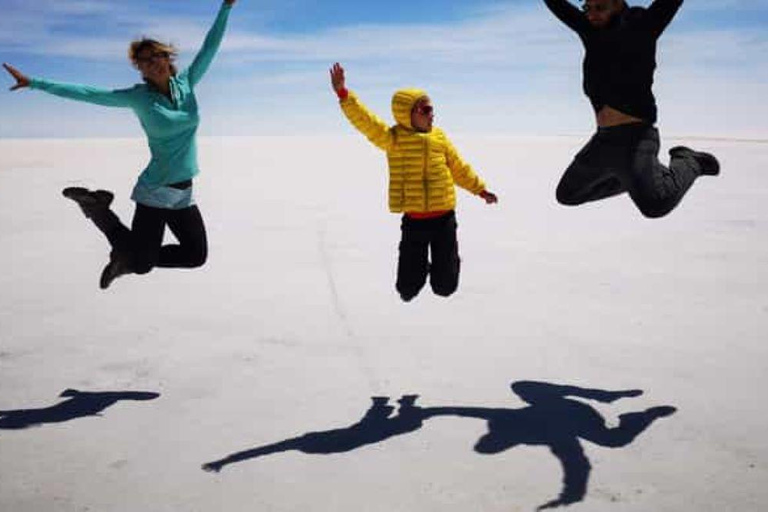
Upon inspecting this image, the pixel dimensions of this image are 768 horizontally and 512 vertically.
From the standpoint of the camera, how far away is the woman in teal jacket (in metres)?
4.82

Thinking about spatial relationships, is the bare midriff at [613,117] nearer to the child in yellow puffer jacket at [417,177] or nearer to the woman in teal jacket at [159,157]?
the child in yellow puffer jacket at [417,177]

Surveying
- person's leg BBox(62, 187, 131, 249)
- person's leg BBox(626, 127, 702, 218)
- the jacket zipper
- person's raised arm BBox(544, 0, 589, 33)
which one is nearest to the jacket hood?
the jacket zipper

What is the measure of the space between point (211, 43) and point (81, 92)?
3.38ft

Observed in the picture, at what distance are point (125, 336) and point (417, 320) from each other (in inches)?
112

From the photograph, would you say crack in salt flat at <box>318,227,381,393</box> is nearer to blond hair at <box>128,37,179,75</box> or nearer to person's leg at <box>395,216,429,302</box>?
person's leg at <box>395,216,429,302</box>

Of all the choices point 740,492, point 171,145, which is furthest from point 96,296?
point 740,492

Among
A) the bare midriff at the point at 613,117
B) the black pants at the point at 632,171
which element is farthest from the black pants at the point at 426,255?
the bare midriff at the point at 613,117

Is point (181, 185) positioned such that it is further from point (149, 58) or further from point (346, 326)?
point (346, 326)

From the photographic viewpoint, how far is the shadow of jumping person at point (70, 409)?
460 centimetres

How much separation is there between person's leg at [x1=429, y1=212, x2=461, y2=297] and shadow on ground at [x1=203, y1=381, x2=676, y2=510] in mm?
856

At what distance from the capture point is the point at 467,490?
3.69 m

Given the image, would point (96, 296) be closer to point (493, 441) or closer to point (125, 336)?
point (125, 336)

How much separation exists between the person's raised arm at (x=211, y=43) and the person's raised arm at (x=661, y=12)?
3.03 m

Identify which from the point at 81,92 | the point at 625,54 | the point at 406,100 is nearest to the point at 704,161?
the point at 625,54
